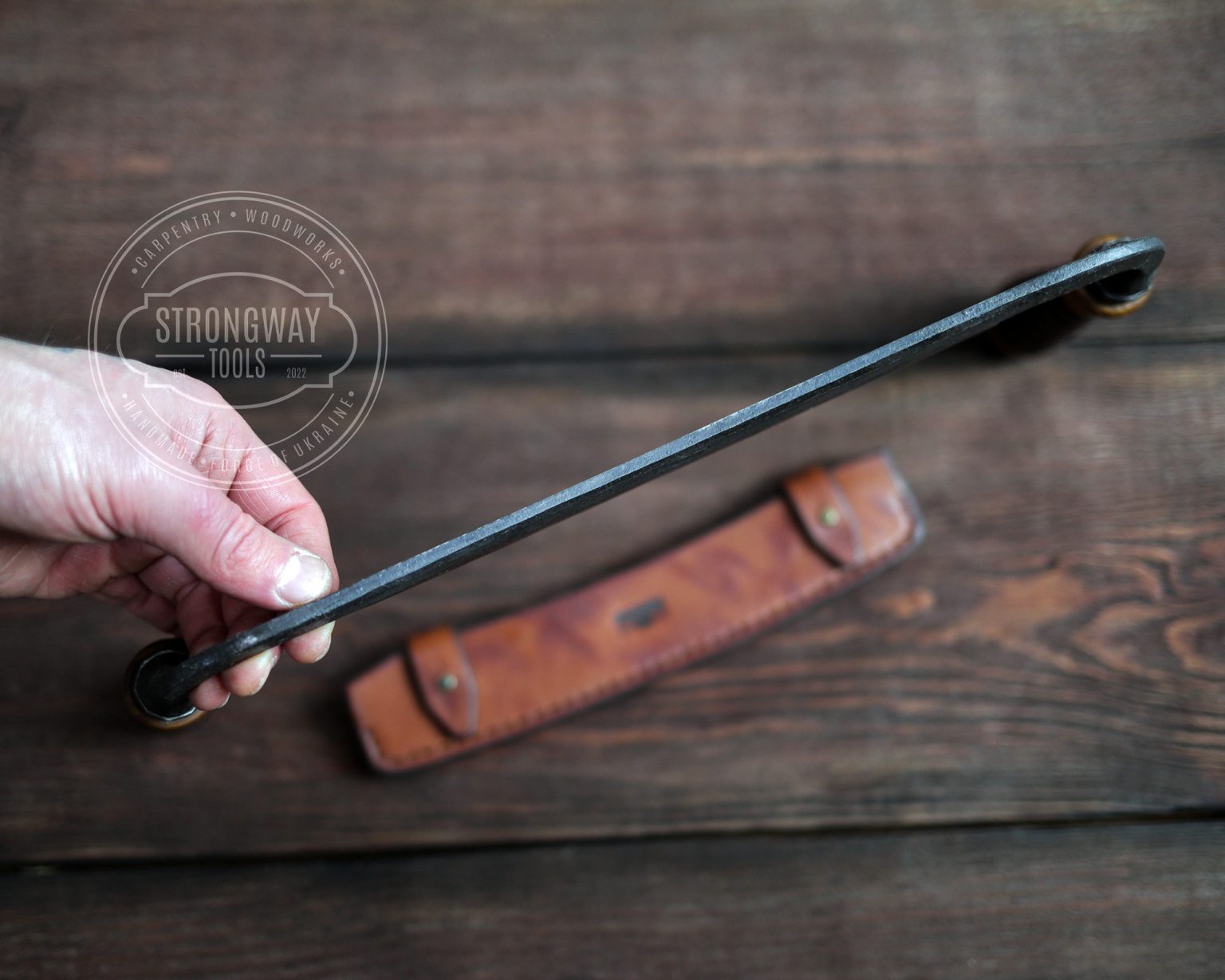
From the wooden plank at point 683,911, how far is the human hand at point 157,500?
0.65ft

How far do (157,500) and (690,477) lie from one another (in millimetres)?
416

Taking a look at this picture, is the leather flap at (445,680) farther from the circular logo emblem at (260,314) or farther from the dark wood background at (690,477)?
the circular logo emblem at (260,314)

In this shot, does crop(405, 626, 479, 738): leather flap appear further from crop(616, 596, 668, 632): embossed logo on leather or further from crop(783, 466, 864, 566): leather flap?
crop(783, 466, 864, 566): leather flap

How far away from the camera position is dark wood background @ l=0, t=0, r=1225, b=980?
705 mm

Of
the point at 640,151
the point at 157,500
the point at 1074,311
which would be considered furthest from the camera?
the point at 640,151

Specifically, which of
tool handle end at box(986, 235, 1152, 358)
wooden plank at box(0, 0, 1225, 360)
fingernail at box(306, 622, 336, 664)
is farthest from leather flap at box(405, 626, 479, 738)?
tool handle end at box(986, 235, 1152, 358)

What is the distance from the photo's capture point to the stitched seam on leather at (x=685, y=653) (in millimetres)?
708

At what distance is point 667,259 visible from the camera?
0.80 metres

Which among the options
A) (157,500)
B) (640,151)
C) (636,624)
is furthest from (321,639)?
(640,151)

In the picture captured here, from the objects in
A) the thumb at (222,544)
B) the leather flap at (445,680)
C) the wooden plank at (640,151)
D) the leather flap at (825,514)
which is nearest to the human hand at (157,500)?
the thumb at (222,544)

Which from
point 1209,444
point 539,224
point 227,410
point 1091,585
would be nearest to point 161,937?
point 227,410

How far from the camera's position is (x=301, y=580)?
1.83 ft

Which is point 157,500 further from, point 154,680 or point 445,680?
point 445,680

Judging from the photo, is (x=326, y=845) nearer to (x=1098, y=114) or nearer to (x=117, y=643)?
(x=117, y=643)
